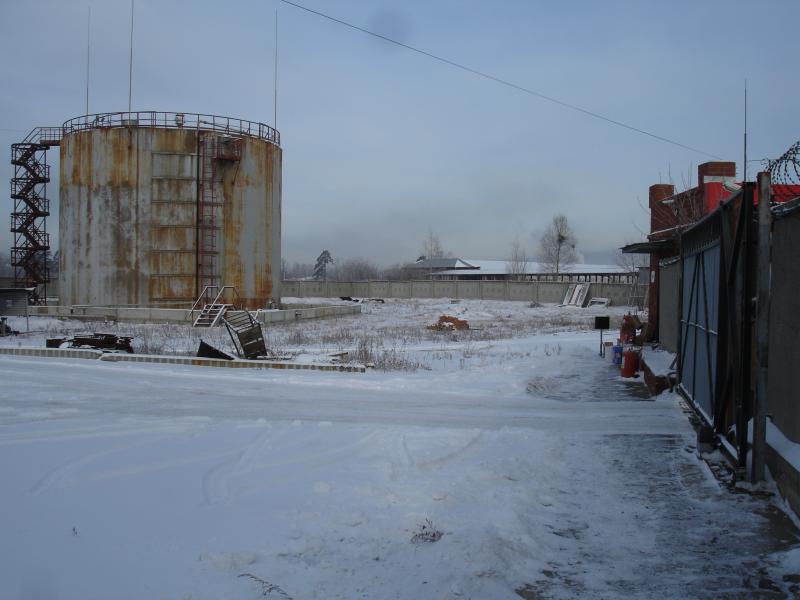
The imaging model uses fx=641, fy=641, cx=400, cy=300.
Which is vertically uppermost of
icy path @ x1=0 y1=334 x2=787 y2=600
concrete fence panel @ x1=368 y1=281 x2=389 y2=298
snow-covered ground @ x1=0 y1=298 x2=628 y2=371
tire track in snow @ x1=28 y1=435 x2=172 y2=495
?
concrete fence panel @ x1=368 y1=281 x2=389 y2=298

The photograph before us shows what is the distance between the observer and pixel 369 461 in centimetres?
675

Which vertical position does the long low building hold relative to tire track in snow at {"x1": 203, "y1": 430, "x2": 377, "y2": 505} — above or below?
above

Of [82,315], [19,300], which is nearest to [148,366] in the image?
[19,300]

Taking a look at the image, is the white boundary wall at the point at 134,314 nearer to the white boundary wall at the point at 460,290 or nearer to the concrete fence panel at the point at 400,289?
the white boundary wall at the point at 460,290

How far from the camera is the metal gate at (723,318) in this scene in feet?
20.0

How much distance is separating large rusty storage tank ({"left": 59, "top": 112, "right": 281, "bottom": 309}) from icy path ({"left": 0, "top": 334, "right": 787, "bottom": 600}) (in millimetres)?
21937

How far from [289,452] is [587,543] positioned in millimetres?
3453

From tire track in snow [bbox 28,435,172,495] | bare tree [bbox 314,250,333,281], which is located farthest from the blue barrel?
bare tree [bbox 314,250,333,281]

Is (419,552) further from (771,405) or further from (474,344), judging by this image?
(474,344)

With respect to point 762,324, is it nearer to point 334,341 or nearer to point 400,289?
point 334,341

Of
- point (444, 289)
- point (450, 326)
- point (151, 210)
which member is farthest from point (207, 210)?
point (444, 289)

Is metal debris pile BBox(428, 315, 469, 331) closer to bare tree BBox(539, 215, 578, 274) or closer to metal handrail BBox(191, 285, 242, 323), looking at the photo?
metal handrail BBox(191, 285, 242, 323)

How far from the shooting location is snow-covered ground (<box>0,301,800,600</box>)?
4105mm

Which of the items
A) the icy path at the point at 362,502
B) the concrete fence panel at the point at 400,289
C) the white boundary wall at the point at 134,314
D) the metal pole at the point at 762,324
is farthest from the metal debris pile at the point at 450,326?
the concrete fence panel at the point at 400,289
